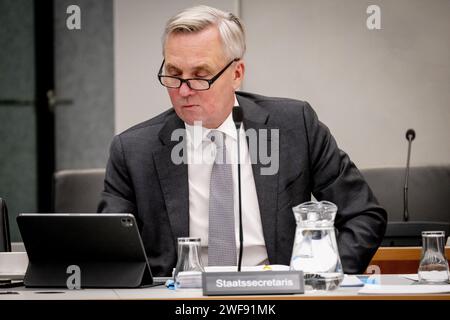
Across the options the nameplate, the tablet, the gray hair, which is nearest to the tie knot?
the gray hair

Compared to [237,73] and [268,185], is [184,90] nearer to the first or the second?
[237,73]

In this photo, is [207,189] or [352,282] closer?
[352,282]

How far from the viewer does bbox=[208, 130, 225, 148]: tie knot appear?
87.3 inches

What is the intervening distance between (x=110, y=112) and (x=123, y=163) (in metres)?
→ 1.81

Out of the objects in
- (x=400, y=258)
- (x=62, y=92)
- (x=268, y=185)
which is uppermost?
(x=62, y=92)

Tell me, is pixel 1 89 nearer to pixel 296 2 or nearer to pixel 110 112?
pixel 110 112

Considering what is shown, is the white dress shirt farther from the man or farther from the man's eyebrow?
the man's eyebrow

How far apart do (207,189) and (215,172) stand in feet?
0.22

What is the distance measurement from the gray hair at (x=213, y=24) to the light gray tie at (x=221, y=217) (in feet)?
1.11

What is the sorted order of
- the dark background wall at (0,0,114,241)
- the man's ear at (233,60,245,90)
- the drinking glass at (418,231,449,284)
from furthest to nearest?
the dark background wall at (0,0,114,241)
the man's ear at (233,60,245,90)
the drinking glass at (418,231,449,284)

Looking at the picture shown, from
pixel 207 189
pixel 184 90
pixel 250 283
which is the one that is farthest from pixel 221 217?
pixel 250 283

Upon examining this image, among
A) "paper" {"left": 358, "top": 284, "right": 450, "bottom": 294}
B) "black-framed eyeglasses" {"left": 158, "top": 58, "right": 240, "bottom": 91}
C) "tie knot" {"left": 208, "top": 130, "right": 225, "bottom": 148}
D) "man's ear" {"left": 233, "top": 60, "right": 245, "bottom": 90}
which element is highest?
"man's ear" {"left": 233, "top": 60, "right": 245, "bottom": 90}

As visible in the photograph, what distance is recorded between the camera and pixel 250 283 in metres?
1.34

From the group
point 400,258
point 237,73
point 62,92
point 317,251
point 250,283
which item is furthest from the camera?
point 62,92
